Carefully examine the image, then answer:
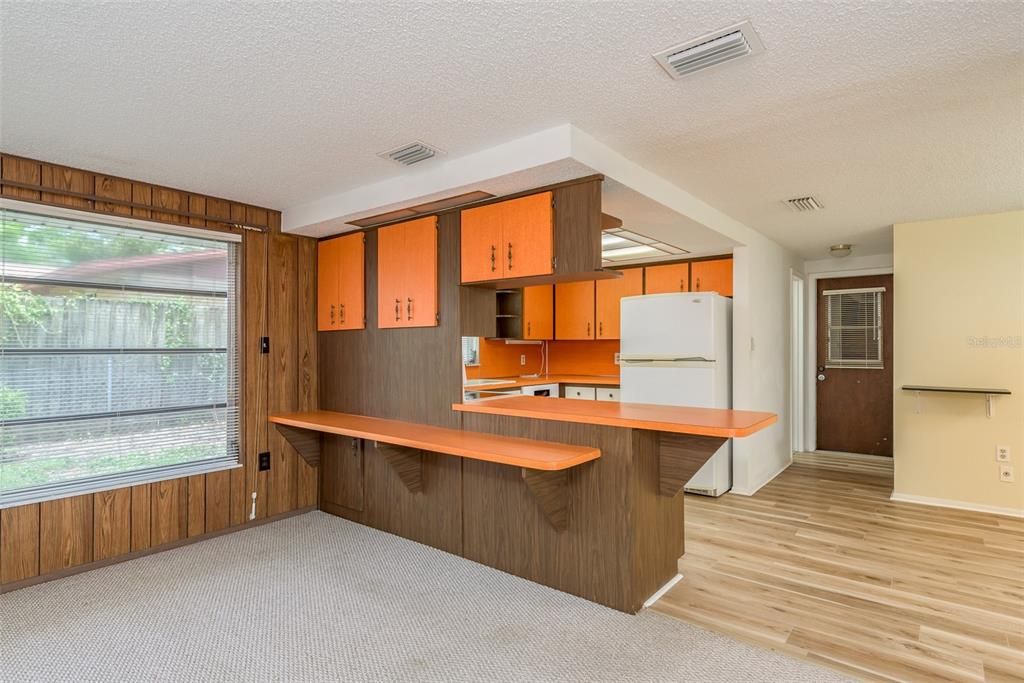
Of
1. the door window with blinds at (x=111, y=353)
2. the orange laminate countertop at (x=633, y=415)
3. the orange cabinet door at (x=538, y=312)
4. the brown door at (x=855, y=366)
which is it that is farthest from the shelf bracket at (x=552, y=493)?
the brown door at (x=855, y=366)

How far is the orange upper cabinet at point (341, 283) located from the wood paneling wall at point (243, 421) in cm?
9

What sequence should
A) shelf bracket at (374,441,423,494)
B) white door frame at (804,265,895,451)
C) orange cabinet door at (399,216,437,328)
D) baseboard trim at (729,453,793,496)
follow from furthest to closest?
white door frame at (804,265,895,451), baseboard trim at (729,453,793,496), orange cabinet door at (399,216,437,328), shelf bracket at (374,441,423,494)

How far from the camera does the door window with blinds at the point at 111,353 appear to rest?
2945 millimetres

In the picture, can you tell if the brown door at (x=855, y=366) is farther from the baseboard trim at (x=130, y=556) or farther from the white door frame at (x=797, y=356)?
the baseboard trim at (x=130, y=556)

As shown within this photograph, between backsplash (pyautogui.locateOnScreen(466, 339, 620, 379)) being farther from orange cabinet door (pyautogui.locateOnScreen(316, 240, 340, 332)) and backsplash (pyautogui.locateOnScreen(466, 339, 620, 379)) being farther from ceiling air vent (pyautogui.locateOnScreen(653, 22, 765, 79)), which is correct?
ceiling air vent (pyautogui.locateOnScreen(653, 22, 765, 79))

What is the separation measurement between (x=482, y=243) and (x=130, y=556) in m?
2.83

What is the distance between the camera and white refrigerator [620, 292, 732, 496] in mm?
4453

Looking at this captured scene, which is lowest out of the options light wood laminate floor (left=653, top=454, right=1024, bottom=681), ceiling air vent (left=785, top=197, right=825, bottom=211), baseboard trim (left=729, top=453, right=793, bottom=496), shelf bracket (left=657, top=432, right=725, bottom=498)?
light wood laminate floor (left=653, top=454, right=1024, bottom=681)

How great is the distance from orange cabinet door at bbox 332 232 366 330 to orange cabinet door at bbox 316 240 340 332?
50 mm

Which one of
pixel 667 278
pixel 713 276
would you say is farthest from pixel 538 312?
pixel 713 276

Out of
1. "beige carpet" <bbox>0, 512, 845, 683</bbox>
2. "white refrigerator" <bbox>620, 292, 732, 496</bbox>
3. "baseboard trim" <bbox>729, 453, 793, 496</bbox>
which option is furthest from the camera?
"baseboard trim" <bbox>729, 453, 793, 496</bbox>

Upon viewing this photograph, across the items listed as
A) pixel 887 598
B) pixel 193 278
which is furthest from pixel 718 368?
pixel 193 278

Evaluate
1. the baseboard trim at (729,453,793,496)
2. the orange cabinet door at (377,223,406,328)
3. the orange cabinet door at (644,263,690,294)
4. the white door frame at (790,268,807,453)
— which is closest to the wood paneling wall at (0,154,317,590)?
the orange cabinet door at (377,223,406,328)

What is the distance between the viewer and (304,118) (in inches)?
97.4
